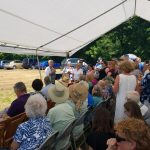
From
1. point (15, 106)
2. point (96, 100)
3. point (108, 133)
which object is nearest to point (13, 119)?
point (15, 106)

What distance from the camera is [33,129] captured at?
4.34 meters

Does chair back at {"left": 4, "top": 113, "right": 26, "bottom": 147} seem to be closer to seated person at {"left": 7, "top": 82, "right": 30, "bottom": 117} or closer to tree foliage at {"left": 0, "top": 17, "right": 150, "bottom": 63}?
seated person at {"left": 7, "top": 82, "right": 30, "bottom": 117}

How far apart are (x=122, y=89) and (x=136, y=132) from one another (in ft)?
12.8

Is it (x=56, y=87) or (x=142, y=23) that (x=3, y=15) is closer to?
(x=56, y=87)

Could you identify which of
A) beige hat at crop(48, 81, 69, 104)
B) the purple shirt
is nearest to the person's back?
beige hat at crop(48, 81, 69, 104)

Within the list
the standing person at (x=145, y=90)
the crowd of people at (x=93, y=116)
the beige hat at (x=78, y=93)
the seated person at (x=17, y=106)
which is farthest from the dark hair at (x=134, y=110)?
the standing person at (x=145, y=90)

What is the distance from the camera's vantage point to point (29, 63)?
54.4m

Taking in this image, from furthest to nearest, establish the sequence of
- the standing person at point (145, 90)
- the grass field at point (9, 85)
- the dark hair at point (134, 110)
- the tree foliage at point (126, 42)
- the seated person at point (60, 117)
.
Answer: the tree foliage at point (126, 42) → the grass field at point (9, 85) → the standing person at point (145, 90) → the seated person at point (60, 117) → the dark hair at point (134, 110)

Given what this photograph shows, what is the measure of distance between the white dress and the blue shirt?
2.65m

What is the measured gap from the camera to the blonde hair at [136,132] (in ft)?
9.93

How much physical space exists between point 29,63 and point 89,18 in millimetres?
46234

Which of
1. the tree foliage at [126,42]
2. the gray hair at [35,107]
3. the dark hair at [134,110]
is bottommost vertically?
the dark hair at [134,110]

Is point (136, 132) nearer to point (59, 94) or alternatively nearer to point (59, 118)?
point (59, 118)

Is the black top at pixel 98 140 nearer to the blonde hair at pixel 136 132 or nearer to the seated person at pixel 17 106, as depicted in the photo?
the blonde hair at pixel 136 132
